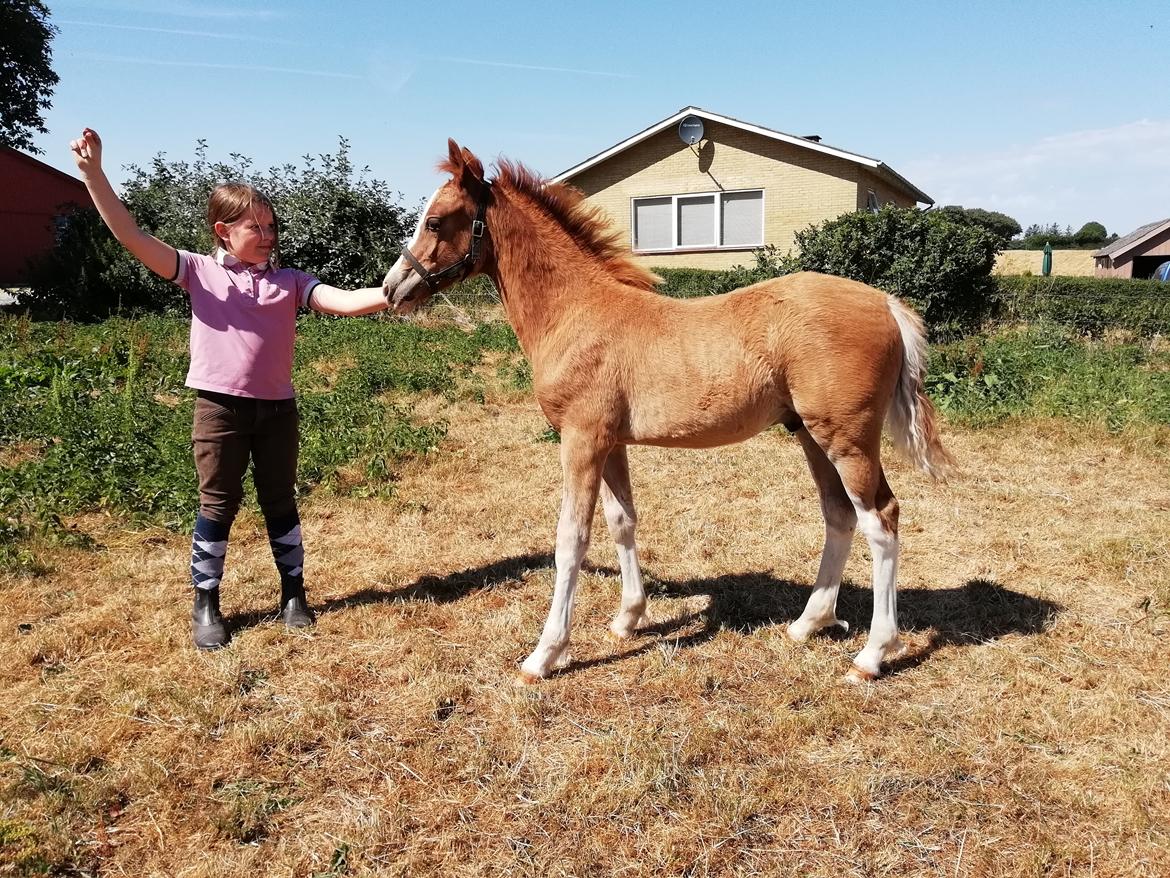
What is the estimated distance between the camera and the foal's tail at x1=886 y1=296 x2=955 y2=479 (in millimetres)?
3625

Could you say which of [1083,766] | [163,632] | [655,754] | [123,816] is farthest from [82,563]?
[1083,766]

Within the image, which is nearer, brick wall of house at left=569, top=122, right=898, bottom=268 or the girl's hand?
the girl's hand

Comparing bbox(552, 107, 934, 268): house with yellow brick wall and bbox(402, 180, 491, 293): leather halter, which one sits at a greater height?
bbox(552, 107, 934, 268): house with yellow brick wall

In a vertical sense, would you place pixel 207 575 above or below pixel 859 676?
above

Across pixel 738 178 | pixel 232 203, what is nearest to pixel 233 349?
pixel 232 203

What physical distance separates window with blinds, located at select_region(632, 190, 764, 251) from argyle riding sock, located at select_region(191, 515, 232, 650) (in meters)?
18.7

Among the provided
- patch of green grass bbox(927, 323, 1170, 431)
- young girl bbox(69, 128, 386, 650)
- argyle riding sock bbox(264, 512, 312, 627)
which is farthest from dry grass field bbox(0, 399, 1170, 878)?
patch of green grass bbox(927, 323, 1170, 431)

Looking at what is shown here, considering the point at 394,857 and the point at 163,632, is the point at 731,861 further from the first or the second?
the point at 163,632

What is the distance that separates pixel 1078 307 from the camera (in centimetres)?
1284

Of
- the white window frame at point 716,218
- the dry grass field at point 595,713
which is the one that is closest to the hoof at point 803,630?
the dry grass field at point 595,713

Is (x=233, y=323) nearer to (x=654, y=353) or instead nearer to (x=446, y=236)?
(x=446, y=236)

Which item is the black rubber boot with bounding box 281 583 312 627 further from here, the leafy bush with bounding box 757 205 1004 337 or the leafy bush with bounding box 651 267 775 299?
the leafy bush with bounding box 757 205 1004 337

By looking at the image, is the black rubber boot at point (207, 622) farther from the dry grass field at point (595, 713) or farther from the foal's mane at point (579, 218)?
the foal's mane at point (579, 218)

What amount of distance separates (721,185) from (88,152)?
1941cm
